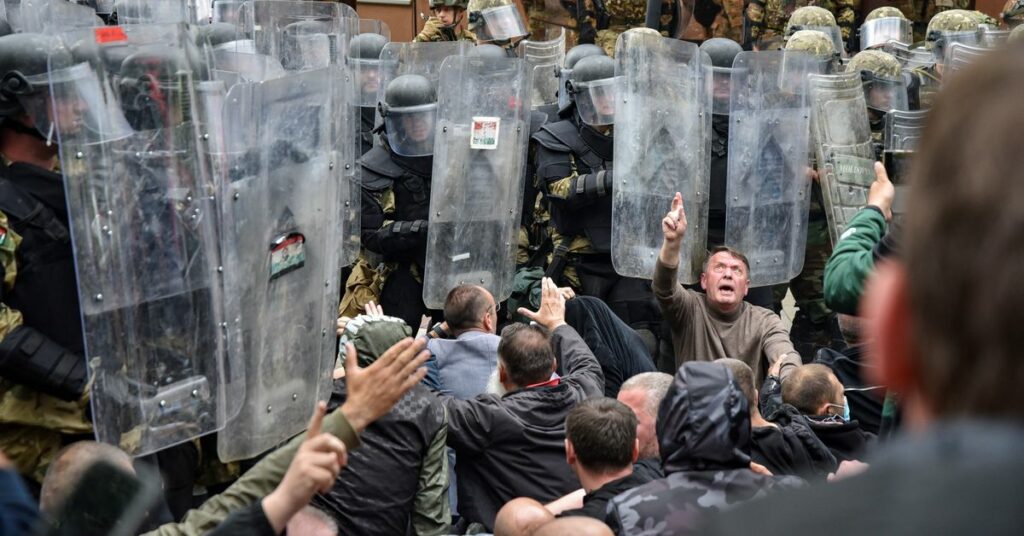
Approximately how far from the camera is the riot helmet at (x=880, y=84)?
18.9 ft

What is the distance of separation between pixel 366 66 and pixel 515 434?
13.6 feet

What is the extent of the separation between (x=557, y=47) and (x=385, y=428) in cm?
506

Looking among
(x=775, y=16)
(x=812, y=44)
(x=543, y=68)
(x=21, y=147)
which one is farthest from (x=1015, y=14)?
(x=21, y=147)

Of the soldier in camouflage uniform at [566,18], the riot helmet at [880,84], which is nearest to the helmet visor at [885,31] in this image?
the riot helmet at [880,84]

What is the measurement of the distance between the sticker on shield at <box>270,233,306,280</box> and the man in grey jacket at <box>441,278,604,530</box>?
21.8 inches

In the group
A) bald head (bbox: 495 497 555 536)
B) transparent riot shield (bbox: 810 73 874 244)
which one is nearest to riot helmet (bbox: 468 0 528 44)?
transparent riot shield (bbox: 810 73 874 244)

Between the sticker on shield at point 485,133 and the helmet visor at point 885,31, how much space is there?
3783mm

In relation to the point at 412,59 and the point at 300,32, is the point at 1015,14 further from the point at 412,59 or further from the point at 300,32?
the point at 300,32

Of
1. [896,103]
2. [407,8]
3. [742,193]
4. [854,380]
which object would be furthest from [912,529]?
[407,8]

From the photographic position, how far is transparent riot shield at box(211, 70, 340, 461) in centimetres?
327

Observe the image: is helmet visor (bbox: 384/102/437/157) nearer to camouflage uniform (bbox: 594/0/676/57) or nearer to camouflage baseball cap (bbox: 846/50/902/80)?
camouflage baseball cap (bbox: 846/50/902/80)

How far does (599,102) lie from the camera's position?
5.46 m

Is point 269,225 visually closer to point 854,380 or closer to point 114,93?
point 114,93

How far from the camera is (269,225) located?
3318 millimetres
